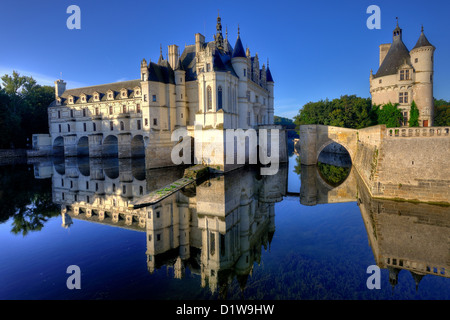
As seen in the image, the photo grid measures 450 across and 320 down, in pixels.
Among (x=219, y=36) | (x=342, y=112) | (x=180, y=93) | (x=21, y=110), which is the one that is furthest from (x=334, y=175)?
(x=21, y=110)

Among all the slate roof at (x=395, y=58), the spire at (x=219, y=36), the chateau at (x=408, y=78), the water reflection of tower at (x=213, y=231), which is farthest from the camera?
the spire at (x=219, y=36)

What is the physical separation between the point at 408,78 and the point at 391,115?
3.87 m

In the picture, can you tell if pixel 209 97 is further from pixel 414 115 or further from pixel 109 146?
pixel 109 146

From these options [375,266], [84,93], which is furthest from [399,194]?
[84,93]

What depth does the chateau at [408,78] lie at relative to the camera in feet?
79.4

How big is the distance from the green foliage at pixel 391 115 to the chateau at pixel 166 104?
12863mm

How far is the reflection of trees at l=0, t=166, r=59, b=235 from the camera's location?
1270cm

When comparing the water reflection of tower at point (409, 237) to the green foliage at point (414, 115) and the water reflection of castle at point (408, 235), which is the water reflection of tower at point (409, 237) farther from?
the green foliage at point (414, 115)

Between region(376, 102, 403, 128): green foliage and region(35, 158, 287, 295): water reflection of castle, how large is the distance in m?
13.5

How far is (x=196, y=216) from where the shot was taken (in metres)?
12.9

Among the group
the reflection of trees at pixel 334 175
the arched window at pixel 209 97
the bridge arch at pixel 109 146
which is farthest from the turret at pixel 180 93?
the reflection of trees at pixel 334 175

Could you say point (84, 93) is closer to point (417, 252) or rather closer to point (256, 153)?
point (256, 153)

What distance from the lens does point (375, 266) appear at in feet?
25.7

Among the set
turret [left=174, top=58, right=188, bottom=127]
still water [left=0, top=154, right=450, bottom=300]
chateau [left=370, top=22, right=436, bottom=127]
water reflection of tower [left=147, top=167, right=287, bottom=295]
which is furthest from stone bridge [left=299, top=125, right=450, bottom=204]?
turret [left=174, top=58, right=188, bottom=127]
